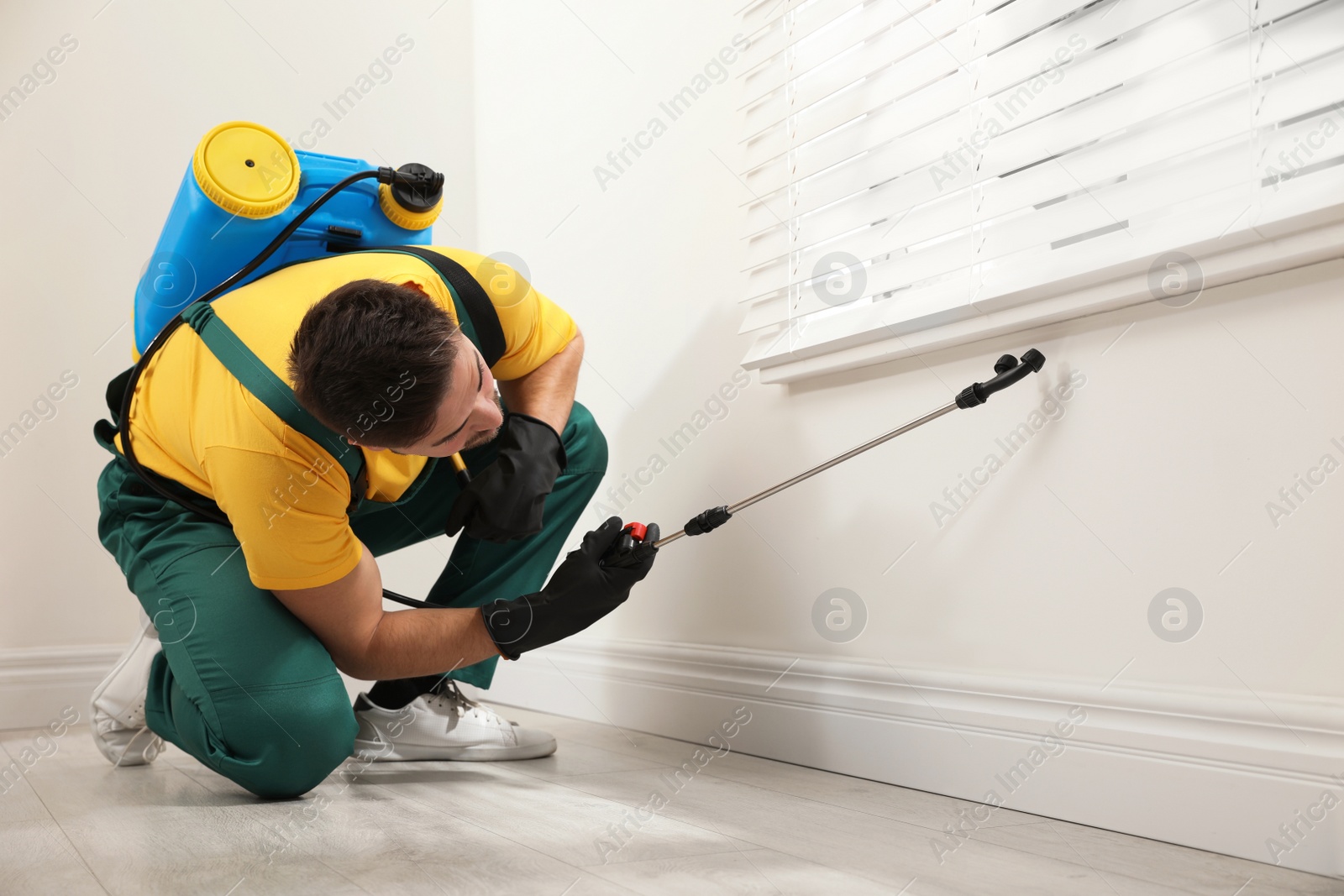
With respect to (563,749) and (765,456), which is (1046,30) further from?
(563,749)

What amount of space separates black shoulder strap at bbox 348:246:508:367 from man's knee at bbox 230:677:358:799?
463 mm

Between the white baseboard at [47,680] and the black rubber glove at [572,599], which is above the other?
the black rubber glove at [572,599]

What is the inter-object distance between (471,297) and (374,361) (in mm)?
344

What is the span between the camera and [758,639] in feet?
4.99

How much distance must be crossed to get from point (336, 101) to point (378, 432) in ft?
5.24

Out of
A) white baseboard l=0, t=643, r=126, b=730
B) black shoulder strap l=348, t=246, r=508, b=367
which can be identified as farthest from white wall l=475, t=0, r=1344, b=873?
white baseboard l=0, t=643, r=126, b=730

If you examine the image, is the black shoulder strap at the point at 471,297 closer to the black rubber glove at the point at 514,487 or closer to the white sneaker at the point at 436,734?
the black rubber glove at the point at 514,487

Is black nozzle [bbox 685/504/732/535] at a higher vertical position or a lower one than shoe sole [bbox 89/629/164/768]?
higher

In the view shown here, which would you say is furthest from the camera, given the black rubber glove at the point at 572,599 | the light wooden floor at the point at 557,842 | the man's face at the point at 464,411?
the black rubber glove at the point at 572,599

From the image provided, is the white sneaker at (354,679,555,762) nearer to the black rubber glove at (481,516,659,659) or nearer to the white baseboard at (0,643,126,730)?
the black rubber glove at (481,516,659,659)

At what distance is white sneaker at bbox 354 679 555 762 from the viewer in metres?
1.46

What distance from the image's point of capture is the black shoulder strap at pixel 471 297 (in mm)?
1254

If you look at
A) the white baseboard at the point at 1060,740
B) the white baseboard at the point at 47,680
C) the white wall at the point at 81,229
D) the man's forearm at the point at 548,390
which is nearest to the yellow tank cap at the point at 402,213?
the man's forearm at the point at 548,390

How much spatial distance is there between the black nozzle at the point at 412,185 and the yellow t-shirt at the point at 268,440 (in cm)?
11
